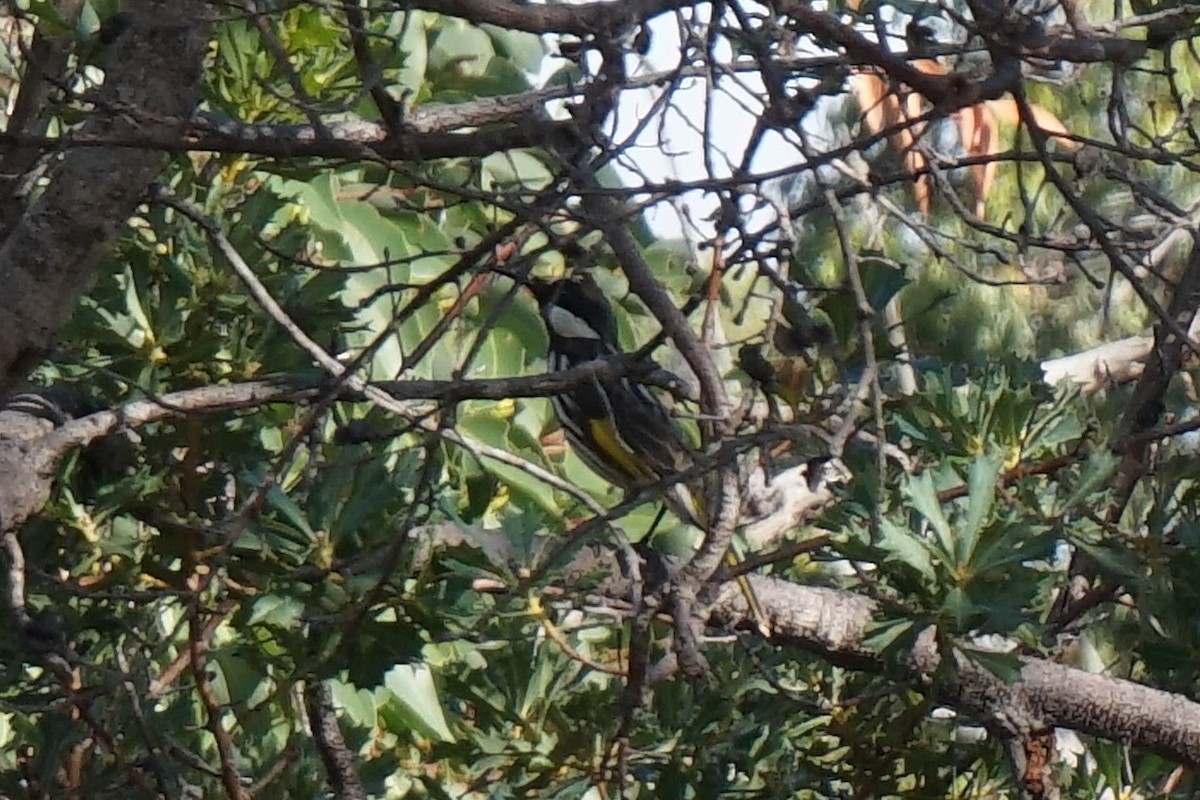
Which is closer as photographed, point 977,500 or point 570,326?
point 977,500

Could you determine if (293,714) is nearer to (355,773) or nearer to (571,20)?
(355,773)

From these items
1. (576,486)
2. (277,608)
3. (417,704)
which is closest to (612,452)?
(417,704)

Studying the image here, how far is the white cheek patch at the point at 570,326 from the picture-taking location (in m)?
2.12

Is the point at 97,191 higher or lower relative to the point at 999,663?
higher

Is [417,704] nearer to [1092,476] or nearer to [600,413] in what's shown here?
[600,413]

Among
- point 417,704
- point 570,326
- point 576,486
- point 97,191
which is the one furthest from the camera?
point 570,326

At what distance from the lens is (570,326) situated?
2.13 metres

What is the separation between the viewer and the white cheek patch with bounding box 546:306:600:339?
2119mm

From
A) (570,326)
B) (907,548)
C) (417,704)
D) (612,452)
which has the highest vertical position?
(570,326)

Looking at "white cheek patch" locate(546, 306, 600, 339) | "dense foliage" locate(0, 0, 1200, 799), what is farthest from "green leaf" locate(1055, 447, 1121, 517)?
"white cheek patch" locate(546, 306, 600, 339)

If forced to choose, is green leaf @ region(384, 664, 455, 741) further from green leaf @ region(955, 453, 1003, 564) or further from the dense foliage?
green leaf @ region(955, 453, 1003, 564)

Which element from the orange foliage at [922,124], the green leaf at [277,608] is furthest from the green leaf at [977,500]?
the green leaf at [277,608]

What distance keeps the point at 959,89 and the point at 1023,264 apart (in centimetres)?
33

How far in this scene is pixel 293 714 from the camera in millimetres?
1634
